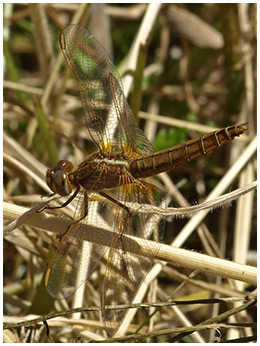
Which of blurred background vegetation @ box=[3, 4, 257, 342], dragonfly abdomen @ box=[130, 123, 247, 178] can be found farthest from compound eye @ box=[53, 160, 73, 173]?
dragonfly abdomen @ box=[130, 123, 247, 178]

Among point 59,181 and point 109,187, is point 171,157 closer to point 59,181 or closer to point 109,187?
point 109,187

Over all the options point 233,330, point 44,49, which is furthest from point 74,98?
point 233,330

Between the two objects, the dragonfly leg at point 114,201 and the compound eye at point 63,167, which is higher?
the compound eye at point 63,167

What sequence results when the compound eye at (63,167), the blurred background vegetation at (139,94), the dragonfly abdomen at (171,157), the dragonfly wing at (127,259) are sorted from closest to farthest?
the dragonfly wing at (127,259)
the dragonfly abdomen at (171,157)
the compound eye at (63,167)
the blurred background vegetation at (139,94)

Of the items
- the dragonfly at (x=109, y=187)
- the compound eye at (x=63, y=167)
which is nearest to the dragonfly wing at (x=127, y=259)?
the dragonfly at (x=109, y=187)

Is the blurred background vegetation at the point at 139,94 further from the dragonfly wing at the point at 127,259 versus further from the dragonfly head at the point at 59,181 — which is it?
the dragonfly wing at the point at 127,259

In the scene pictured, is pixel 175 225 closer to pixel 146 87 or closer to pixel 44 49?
pixel 146 87

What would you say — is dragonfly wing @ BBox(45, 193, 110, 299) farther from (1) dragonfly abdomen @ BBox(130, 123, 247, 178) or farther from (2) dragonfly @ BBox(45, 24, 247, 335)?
(1) dragonfly abdomen @ BBox(130, 123, 247, 178)

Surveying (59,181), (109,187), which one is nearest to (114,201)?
(109,187)
